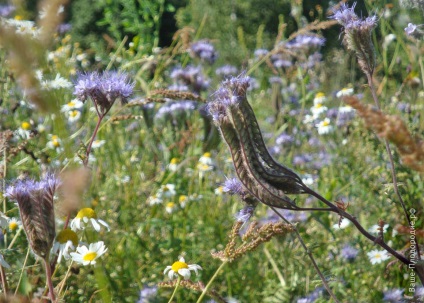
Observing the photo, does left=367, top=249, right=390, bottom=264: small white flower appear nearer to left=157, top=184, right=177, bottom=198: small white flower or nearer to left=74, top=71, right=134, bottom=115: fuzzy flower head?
left=157, top=184, right=177, bottom=198: small white flower

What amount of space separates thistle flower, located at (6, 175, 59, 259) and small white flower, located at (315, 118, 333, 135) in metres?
1.95

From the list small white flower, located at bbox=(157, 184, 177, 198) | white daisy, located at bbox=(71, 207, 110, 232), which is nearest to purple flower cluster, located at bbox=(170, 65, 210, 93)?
small white flower, located at bbox=(157, 184, 177, 198)

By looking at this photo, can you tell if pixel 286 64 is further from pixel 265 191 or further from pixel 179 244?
pixel 265 191

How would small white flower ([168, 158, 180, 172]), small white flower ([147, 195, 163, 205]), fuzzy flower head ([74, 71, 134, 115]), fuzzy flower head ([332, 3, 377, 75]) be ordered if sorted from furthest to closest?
small white flower ([168, 158, 180, 172]), small white flower ([147, 195, 163, 205]), fuzzy flower head ([74, 71, 134, 115]), fuzzy flower head ([332, 3, 377, 75])

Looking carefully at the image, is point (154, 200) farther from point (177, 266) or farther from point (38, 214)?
point (38, 214)

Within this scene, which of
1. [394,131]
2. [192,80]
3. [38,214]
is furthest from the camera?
[192,80]

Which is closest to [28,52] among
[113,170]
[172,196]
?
[172,196]

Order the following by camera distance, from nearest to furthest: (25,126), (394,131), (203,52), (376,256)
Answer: (394,131) → (376,256) → (25,126) → (203,52)

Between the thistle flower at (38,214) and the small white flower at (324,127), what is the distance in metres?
1.95

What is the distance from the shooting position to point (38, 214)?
102 cm

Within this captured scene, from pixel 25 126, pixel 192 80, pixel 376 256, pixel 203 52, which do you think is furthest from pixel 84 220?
pixel 203 52

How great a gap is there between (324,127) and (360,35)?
5.55 ft

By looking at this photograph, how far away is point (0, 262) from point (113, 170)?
1.94 m

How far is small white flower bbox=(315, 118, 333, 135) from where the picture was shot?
2854 mm
